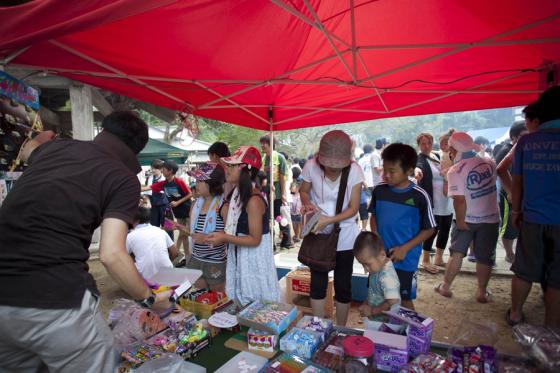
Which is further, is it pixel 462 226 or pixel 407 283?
pixel 462 226

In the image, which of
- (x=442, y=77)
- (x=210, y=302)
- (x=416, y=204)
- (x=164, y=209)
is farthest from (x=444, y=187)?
(x=164, y=209)

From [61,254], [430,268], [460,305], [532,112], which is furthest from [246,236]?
[430,268]

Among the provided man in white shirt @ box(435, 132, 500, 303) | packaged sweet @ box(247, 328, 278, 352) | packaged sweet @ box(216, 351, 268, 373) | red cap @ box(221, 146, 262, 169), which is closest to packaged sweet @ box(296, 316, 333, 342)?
packaged sweet @ box(247, 328, 278, 352)

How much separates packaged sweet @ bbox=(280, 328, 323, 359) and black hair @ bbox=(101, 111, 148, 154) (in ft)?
3.93

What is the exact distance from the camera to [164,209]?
611 cm

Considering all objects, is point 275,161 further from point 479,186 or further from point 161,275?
point 161,275

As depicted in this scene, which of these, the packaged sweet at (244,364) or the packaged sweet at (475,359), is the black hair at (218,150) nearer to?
the packaged sweet at (244,364)

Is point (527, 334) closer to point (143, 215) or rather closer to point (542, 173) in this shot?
point (542, 173)

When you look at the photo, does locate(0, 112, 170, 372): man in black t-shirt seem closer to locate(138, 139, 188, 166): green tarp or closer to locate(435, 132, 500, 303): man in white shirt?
locate(435, 132, 500, 303): man in white shirt

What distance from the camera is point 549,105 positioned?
2.31 metres

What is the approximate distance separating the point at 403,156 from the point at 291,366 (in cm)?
163

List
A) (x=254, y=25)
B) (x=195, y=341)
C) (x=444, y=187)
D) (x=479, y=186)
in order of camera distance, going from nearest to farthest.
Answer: (x=195, y=341)
(x=254, y=25)
(x=479, y=186)
(x=444, y=187)

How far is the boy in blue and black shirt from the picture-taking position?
7.63 feet

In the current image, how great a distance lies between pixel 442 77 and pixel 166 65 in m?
2.66
